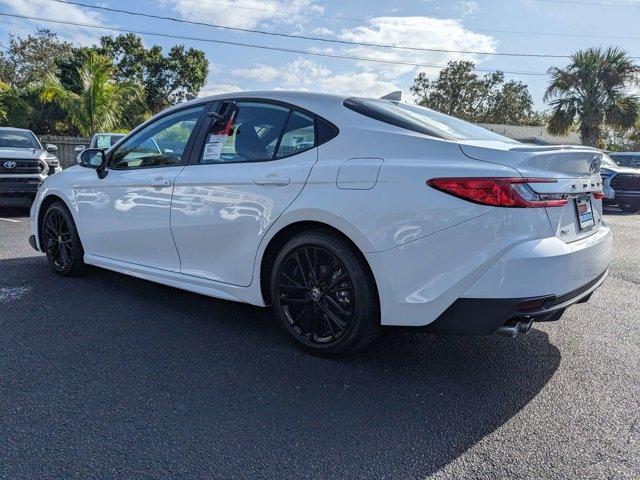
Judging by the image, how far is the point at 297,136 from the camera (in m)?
3.20

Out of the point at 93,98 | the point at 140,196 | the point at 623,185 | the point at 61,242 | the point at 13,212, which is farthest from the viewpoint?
the point at 93,98

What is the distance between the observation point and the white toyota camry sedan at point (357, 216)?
2.50 metres

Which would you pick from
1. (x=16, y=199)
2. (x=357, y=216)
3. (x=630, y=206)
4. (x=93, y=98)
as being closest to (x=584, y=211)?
(x=357, y=216)

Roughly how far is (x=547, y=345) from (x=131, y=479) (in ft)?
8.82

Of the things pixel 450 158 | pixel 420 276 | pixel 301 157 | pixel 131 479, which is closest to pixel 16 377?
pixel 131 479

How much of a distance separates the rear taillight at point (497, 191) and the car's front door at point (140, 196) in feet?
6.73

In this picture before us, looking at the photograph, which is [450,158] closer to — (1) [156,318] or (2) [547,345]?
(2) [547,345]

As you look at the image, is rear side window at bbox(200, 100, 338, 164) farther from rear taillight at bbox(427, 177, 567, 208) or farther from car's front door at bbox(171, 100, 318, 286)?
rear taillight at bbox(427, 177, 567, 208)

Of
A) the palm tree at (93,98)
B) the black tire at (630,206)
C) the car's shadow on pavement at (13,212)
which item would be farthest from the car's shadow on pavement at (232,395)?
the palm tree at (93,98)

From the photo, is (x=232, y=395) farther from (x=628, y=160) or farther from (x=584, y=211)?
(x=628, y=160)

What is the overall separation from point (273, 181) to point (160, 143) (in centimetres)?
137

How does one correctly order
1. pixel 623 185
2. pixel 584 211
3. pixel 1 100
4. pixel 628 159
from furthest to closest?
pixel 1 100 < pixel 628 159 < pixel 623 185 < pixel 584 211

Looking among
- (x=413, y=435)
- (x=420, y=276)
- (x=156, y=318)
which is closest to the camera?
(x=413, y=435)

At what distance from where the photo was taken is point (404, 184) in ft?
8.64
